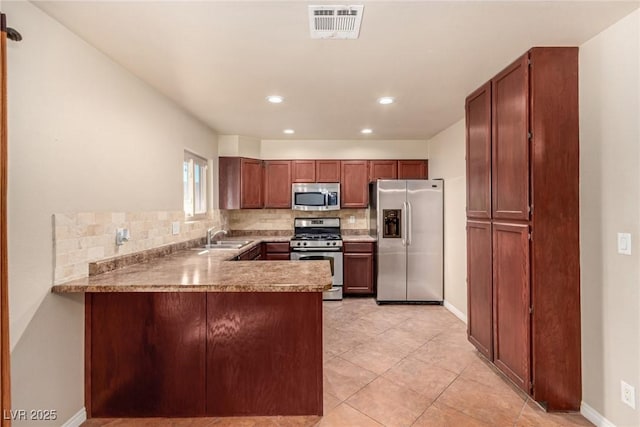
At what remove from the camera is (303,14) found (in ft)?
5.69

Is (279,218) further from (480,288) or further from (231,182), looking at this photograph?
(480,288)

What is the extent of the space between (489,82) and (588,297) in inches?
67.3

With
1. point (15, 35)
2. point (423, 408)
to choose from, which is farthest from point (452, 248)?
point (15, 35)

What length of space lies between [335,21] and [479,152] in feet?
5.50

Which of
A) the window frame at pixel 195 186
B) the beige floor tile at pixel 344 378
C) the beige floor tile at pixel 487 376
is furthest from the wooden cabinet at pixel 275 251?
the beige floor tile at pixel 487 376

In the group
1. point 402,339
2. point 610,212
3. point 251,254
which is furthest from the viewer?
point 251,254

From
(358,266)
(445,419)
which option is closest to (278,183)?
(358,266)

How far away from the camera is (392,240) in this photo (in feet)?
14.4

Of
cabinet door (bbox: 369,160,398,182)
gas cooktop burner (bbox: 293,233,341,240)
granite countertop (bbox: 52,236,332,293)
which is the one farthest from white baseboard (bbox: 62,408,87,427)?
cabinet door (bbox: 369,160,398,182)

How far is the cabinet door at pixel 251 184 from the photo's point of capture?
463 cm

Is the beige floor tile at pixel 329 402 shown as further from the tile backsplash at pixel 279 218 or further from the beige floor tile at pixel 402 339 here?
the tile backsplash at pixel 279 218

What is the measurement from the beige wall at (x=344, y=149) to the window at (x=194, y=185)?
1086mm

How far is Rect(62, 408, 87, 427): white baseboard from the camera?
6.06ft

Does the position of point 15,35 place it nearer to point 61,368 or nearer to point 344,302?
point 61,368
